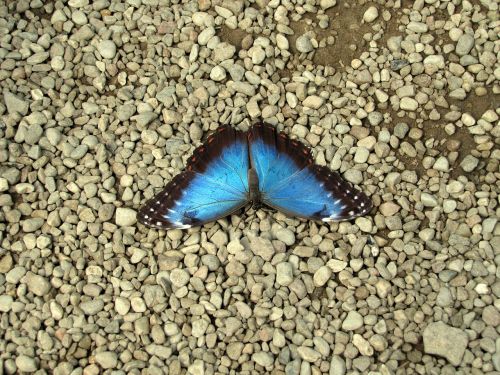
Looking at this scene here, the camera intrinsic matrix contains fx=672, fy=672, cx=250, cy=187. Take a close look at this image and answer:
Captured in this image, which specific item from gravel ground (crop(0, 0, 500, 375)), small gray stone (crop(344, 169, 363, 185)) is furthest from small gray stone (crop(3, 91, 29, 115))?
small gray stone (crop(344, 169, 363, 185))

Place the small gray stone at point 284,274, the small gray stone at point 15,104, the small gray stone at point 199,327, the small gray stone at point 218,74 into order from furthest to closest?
the small gray stone at point 218,74 → the small gray stone at point 15,104 → the small gray stone at point 284,274 → the small gray stone at point 199,327

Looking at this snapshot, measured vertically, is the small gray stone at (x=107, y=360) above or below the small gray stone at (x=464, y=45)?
below

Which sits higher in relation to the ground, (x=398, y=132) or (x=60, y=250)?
(x=398, y=132)

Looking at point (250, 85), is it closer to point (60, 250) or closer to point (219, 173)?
point (219, 173)

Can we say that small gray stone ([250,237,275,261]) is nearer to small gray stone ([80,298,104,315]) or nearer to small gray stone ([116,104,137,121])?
small gray stone ([80,298,104,315])

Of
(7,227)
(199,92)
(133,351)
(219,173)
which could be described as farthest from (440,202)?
(7,227)

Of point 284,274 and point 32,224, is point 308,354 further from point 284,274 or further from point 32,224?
point 32,224

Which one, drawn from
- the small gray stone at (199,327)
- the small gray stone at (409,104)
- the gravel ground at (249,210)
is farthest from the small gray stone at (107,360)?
the small gray stone at (409,104)

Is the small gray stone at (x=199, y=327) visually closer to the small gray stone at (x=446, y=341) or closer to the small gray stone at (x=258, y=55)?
the small gray stone at (x=446, y=341)
